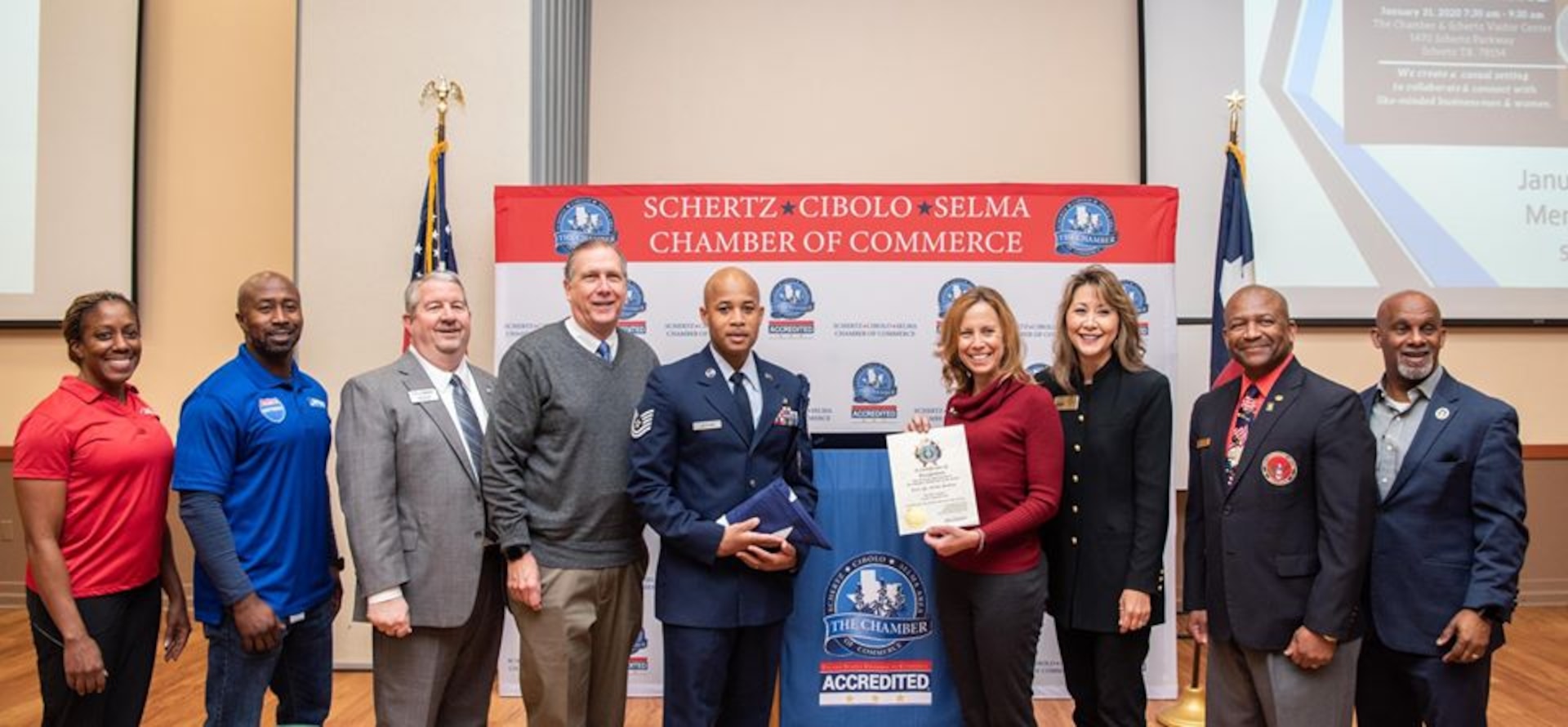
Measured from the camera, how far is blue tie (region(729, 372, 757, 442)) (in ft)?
8.41

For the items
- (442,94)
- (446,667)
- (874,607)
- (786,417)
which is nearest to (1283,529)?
(786,417)

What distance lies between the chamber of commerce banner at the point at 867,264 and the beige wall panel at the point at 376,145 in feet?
3.12

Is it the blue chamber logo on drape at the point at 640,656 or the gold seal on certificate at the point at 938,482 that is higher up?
the gold seal on certificate at the point at 938,482

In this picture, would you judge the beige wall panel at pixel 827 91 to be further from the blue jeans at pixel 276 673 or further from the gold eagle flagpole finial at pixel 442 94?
the blue jeans at pixel 276 673

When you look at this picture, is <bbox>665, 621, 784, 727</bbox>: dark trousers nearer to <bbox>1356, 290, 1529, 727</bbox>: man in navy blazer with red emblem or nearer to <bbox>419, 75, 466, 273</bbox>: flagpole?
<bbox>1356, 290, 1529, 727</bbox>: man in navy blazer with red emblem

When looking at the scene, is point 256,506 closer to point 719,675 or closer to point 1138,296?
point 719,675

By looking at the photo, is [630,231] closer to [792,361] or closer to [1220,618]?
[792,361]

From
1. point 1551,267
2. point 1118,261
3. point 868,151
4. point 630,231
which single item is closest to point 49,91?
point 630,231

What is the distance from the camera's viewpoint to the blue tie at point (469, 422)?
2578 mm

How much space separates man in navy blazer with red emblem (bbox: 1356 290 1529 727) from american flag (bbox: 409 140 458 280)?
355 cm

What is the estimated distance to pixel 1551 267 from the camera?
5.36 meters

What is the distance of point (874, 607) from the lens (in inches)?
139

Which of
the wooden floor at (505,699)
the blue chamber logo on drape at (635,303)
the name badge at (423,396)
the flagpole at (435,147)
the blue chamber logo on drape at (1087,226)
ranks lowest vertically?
the wooden floor at (505,699)

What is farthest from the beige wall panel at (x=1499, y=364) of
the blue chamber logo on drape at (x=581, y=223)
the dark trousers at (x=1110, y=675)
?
the blue chamber logo on drape at (x=581, y=223)
